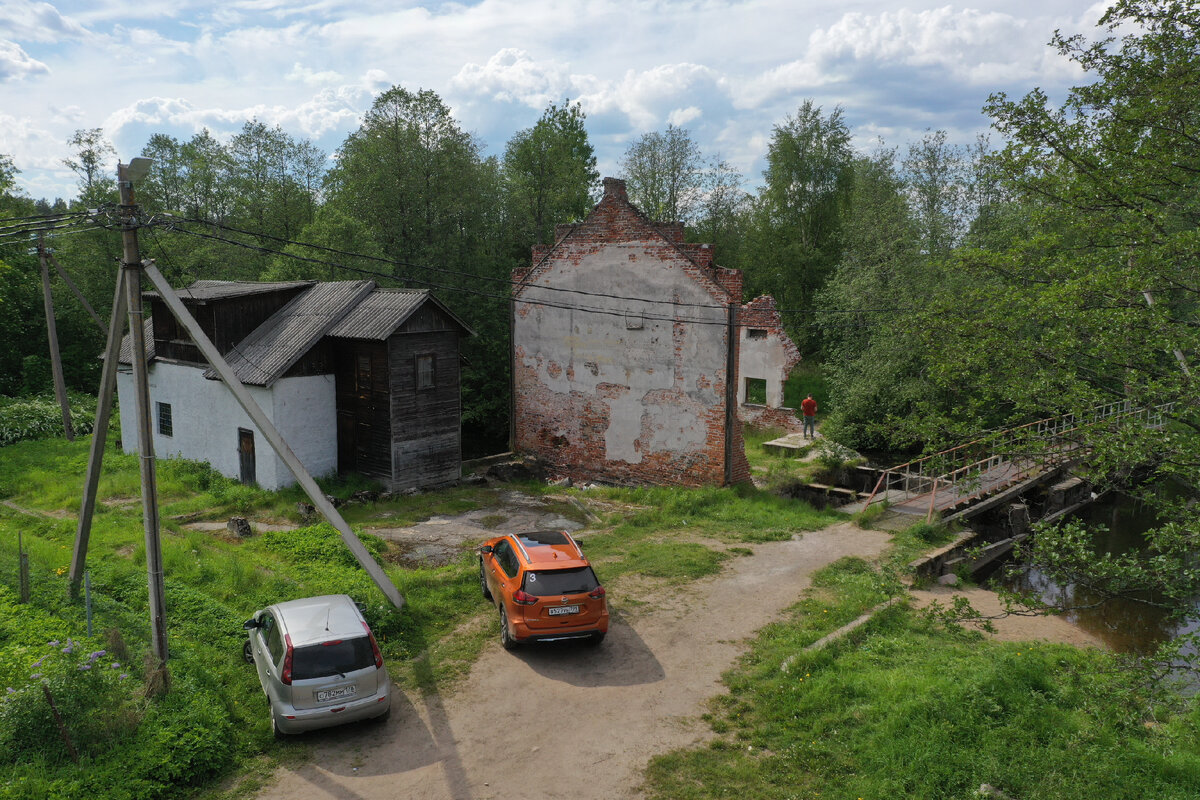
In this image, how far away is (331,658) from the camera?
8758mm

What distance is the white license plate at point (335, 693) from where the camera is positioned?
8.61 metres

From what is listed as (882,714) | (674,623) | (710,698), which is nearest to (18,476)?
(674,623)

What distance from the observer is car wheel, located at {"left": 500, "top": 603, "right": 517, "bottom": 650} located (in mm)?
11234

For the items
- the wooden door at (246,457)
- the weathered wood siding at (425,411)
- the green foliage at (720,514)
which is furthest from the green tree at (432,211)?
the green foliage at (720,514)

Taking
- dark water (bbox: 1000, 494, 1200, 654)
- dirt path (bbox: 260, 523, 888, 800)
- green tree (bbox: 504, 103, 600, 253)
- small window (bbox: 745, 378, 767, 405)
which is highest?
green tree (bbox: 504, 103, 600, 253)

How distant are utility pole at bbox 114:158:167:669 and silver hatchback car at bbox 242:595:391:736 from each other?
150 cm

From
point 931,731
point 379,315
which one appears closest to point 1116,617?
point 931,731

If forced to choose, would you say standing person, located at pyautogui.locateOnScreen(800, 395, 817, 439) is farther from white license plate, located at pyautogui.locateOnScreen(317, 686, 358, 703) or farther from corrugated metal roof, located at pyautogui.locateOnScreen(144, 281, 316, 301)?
white license plate, located at pyautogui.locateOnScreen(317, 686, 358, 703)

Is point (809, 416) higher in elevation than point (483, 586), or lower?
higher

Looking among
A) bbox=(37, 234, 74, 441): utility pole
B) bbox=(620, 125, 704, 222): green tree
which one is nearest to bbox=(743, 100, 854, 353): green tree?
bbox=(620, 125, 704, 222): green tree

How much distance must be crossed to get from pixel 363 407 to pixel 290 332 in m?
3.04

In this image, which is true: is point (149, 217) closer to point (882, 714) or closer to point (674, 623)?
point (674, 623)

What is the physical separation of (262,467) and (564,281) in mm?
10233

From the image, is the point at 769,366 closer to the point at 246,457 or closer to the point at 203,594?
the point at 246,457
